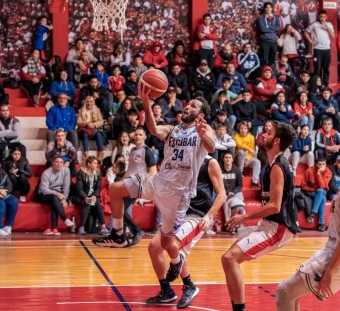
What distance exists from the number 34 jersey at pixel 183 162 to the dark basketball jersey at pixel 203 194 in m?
0.54

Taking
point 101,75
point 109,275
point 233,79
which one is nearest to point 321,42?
point 233,79

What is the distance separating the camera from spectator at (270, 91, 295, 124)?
15617 mm

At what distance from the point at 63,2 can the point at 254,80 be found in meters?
5.13

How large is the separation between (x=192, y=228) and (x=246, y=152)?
7468mm

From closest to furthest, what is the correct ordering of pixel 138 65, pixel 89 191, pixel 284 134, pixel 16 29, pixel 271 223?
pixel 284 134 → pixel 271 223 → pixel 89 191 → pixel 138 65 → pixel 16 29

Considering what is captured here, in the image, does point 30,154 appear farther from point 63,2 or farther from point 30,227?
point 63,2

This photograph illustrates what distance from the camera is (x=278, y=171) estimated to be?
588 centimetres

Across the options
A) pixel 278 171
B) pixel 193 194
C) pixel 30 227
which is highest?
pixel 278 171

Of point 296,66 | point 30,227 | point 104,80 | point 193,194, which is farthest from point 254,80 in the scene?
point 193,194

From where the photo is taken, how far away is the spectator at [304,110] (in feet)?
51.7

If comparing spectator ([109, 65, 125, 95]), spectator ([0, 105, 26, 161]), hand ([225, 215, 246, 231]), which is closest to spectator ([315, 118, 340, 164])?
spectator ([109, 65, 125, 95])

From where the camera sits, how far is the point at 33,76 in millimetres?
15633

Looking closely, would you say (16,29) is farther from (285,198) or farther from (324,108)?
(285,198)

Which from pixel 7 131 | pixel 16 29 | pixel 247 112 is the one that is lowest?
pixel 7 131
